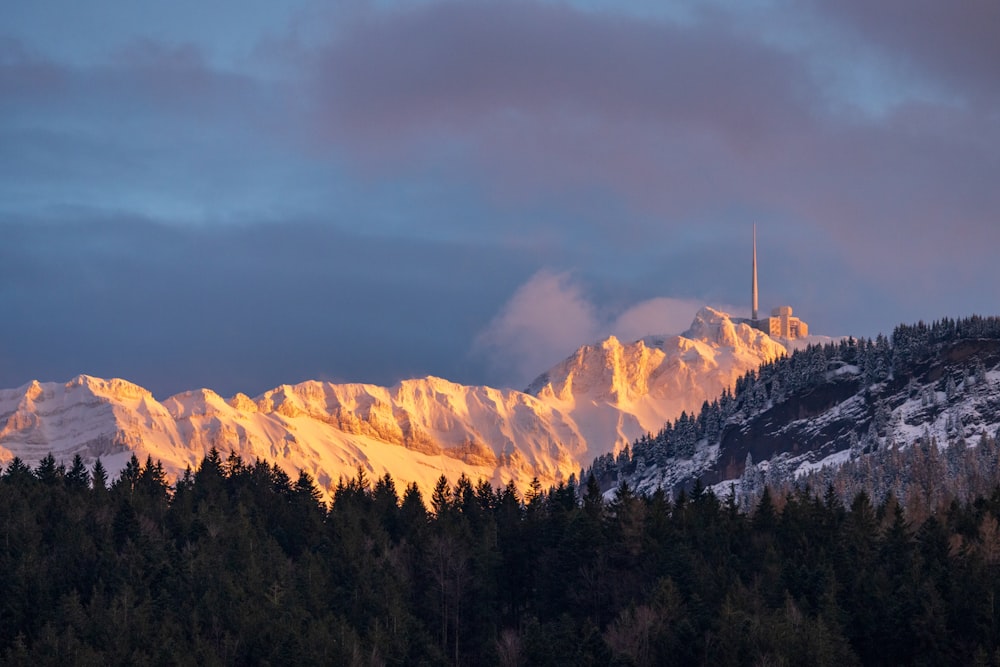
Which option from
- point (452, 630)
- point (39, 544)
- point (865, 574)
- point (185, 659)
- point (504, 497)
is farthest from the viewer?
point (504, 497)

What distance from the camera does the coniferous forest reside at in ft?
430

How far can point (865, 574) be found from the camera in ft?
477

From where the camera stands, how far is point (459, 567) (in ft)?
527

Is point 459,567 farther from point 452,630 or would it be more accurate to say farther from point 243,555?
point 243,555

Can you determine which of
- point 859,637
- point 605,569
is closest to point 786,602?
point 859,637

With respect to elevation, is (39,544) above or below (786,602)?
above

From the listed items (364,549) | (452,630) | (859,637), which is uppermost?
(364,549)

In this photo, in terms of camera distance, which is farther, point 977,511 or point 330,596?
point 977,511

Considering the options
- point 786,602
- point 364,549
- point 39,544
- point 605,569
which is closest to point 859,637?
point 786,602

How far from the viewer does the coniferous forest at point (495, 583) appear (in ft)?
430

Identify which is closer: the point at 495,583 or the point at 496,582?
the point at 495,583

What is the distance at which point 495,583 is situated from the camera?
16225 cm

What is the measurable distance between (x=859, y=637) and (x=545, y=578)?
1457 inches

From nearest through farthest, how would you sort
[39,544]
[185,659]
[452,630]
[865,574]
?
[185,659] → [865,574] → [452,630] → [39,544]
